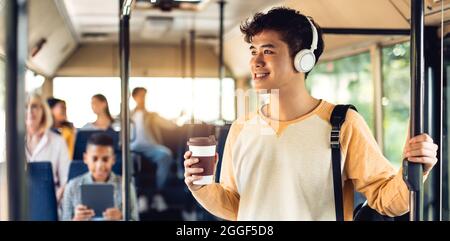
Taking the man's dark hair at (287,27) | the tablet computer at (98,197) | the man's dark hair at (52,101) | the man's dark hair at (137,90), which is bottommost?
the tablet computer at (98,197)

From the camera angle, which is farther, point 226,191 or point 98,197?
point 98,197

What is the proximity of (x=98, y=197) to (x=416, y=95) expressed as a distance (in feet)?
3.66

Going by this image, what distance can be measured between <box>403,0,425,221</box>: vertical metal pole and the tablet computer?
0.99m

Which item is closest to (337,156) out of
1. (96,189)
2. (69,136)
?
(69,136)

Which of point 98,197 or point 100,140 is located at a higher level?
point 100,140

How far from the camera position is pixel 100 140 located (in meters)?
2.03

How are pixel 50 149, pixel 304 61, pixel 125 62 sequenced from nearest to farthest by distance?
pixel 304 61, pixel 125 62, pixel 50 149

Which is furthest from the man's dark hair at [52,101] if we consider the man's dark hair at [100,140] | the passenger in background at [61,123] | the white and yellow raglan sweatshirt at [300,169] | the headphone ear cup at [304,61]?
the headphone ear cup at [304,61]

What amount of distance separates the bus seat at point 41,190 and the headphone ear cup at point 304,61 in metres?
0.99

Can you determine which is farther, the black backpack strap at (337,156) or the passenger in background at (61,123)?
the passenger in background at (61,123)

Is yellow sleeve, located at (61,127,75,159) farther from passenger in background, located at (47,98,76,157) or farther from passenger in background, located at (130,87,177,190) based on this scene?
passenger in background, located at (130,87,177,190)

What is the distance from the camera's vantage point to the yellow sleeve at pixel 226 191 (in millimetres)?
1347

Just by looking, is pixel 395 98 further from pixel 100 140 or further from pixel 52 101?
pixel 100 140

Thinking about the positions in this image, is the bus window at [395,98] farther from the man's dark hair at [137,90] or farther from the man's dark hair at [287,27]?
the man's dark hair at [137,90]
